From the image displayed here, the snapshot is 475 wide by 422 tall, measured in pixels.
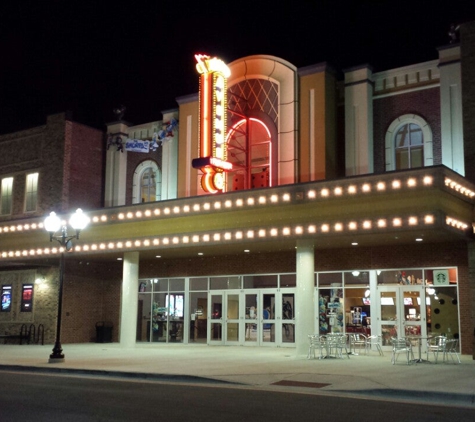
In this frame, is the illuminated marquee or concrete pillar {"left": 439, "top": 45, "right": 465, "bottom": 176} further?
the illuminated marquee

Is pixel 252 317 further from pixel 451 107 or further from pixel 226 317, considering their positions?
pixel 451 107

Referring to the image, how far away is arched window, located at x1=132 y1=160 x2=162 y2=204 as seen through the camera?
31.1 meters

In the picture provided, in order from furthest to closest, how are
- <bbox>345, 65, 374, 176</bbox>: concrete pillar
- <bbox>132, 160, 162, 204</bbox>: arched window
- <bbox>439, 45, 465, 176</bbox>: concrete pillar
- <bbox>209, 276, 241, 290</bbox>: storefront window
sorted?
<bbox>132, 160, 162, 204</bbox>: arched window < <bbox>209, 276, 241, 290</bbox>: storefront window < <bbox>345, 65, 374, 176</bbox>: concrete pillar < <bbox>439, 45, 465, 176</bbox>: concrete pillar

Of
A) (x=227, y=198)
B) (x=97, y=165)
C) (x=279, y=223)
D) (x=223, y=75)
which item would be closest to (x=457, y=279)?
(x=279, y=223)

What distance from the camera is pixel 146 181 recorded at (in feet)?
104

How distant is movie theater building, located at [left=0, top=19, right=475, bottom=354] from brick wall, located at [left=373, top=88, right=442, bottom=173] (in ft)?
0.18

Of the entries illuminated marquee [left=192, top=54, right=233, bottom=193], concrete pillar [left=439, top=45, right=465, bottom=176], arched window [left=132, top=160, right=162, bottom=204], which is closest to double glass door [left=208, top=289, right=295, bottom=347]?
Answer: illuminated marquee [left=192, top=54, right=233, bottom=193]

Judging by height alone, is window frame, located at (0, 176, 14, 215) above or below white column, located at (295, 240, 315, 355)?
above

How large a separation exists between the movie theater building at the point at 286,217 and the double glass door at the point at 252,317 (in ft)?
0.21

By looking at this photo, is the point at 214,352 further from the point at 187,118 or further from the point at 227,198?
the point at 187,118

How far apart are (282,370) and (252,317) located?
10.6 m

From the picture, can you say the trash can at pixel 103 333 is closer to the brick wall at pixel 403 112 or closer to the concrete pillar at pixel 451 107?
the brick wall at pixel 403 112

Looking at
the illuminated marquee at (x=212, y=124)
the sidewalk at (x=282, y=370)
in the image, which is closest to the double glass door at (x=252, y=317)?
the sidewalk at (x=282, y=370)

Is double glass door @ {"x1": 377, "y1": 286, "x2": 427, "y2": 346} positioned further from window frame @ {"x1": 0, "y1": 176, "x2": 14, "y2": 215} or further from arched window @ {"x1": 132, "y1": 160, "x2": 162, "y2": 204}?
window frame @ {"x1": 0, "y1": 176, "x2": 14, "y2": 215}
